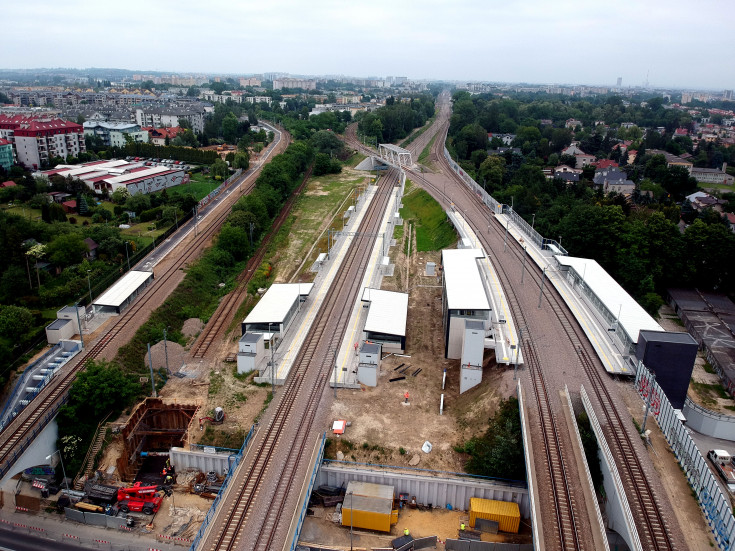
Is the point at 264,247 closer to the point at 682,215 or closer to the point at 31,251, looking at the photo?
the point at 31,251

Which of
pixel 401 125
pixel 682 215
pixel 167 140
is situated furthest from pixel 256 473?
pixel 401 125

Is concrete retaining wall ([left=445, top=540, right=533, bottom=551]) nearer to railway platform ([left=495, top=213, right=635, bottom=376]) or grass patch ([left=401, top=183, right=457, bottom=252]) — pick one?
railway platform ([left=495, top=213, right=635, bottom=376])

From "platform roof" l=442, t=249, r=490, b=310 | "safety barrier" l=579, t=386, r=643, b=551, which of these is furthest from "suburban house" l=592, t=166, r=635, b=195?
"safety barrier" l=579, t=386, r=643, b=551

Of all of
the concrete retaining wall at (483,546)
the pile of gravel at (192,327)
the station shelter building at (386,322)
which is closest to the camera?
the concrete retaining wall at (483,546)

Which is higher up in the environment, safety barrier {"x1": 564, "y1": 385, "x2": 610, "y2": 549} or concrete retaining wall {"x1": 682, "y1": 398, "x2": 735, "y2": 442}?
safety barrier {"x1": 564, "y1": 385, "x2": 610, "y2": 549}

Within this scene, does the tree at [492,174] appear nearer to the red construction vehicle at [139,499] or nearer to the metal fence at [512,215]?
the metal fence at [512,215]

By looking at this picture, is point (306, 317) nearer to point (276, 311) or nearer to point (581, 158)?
point (276, 311)

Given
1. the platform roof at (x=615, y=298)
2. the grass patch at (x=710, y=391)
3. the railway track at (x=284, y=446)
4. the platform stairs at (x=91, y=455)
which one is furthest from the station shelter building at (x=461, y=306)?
the platform stairs at (x=91, y=455)
